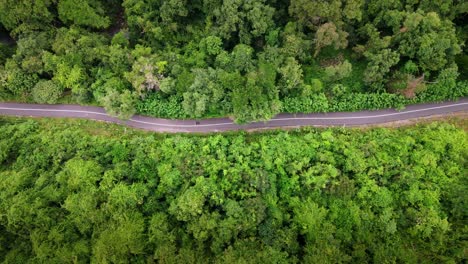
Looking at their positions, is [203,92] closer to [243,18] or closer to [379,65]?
[243,18]

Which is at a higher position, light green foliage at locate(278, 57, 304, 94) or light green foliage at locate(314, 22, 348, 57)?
light green foliage at locate(314, 22, 348, 57)

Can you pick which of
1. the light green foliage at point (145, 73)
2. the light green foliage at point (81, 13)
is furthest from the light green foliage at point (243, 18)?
the light green foliage at point (81, 13)

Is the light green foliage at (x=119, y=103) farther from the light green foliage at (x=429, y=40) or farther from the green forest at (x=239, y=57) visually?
the light green foliage at (x=429, y=40)

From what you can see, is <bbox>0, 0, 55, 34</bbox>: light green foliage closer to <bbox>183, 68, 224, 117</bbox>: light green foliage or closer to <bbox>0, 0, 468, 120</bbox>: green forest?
<bbox>0, 0, 468, 120</bbox>: green forest

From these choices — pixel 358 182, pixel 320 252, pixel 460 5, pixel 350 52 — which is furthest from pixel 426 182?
pixel 460 5

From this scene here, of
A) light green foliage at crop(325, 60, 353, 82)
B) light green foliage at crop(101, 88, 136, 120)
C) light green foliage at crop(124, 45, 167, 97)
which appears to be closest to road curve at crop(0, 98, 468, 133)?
light green foliage at crop(101, 88, 136, 120)

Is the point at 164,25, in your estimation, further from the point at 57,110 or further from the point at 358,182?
the point at 358,182

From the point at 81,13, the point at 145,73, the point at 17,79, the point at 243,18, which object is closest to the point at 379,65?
the point at 243,18
